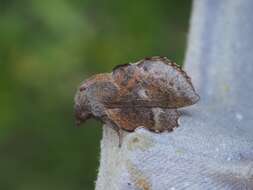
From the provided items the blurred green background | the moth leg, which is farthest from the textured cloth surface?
the blurred green background

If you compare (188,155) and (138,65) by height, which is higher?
(138,65)

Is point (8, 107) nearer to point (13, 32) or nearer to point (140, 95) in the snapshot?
point (13, 32)

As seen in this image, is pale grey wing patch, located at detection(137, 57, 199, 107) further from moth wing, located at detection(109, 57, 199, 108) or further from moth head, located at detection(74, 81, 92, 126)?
moth head, located at detection(74, 81, 92, 126)

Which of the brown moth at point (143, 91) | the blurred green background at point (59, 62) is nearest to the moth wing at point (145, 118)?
the brown moth at point (143, 91)

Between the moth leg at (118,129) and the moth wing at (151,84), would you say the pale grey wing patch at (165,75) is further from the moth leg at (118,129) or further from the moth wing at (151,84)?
the moth leg at (118,129)

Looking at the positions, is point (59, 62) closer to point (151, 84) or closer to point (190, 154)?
point (151, 84)

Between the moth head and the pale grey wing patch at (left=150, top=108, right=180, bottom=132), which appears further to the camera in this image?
the moth head

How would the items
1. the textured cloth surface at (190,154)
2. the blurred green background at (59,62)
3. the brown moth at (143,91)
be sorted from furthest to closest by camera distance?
the blurred green background at (59,62)
the brown moth at (143,91)
the textured cloth surface at (190,154)

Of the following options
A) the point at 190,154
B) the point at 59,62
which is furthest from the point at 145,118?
the point at 59,62

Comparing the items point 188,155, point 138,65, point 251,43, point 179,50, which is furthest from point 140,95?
point 179,50
